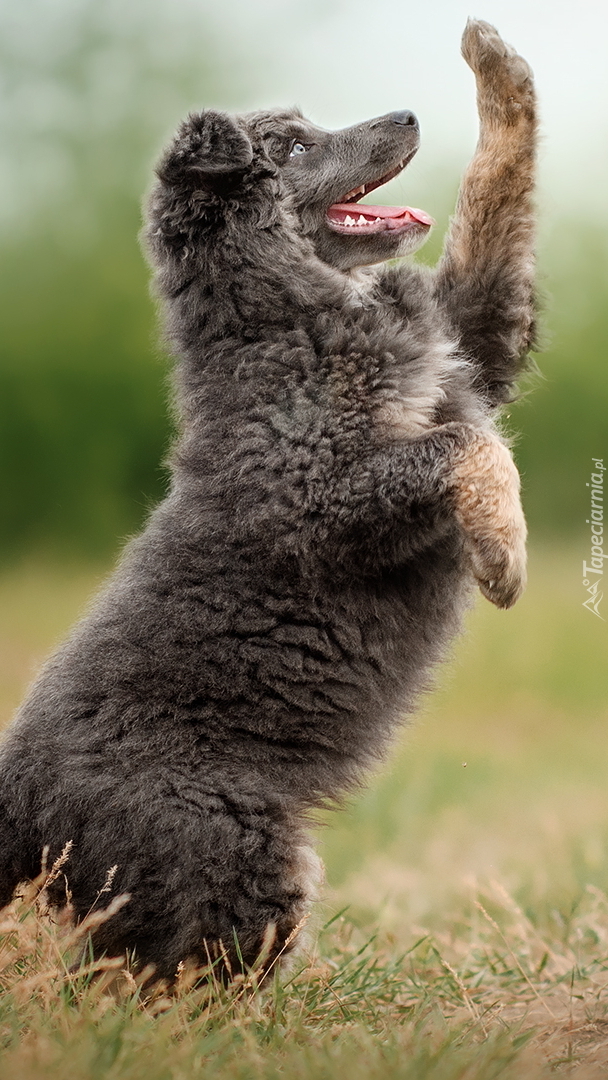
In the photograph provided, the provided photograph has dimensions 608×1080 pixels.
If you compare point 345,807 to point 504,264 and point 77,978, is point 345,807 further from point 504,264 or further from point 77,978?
point 504,264

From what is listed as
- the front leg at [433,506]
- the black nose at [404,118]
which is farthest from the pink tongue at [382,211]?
the front leg at [433,506]

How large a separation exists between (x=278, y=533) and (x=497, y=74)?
241cm

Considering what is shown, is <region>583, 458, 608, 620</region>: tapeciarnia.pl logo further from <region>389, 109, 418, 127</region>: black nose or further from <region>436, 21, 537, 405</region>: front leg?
<region>389, 109, 418, 127</region>: black nose

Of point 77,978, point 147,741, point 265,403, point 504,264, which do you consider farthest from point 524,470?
point 77,978

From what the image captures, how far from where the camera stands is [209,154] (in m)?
4.74

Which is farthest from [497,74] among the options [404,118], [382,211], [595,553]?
[595,553]

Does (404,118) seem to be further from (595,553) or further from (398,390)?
(595,553)

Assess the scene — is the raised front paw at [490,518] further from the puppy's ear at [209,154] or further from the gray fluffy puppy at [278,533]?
the puppy's ear at [209,154]

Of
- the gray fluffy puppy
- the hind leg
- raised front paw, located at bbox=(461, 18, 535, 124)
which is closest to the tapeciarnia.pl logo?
the gray fluffy puppy

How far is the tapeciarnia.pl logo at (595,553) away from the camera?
5426 mm

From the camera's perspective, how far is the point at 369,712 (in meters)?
4.52

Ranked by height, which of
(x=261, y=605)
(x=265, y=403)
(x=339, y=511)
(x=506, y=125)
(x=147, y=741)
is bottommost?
(x=147, y=741)

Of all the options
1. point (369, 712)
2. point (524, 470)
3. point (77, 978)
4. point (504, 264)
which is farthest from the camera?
point (524, 470)

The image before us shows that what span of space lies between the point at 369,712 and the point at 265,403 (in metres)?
1.37
